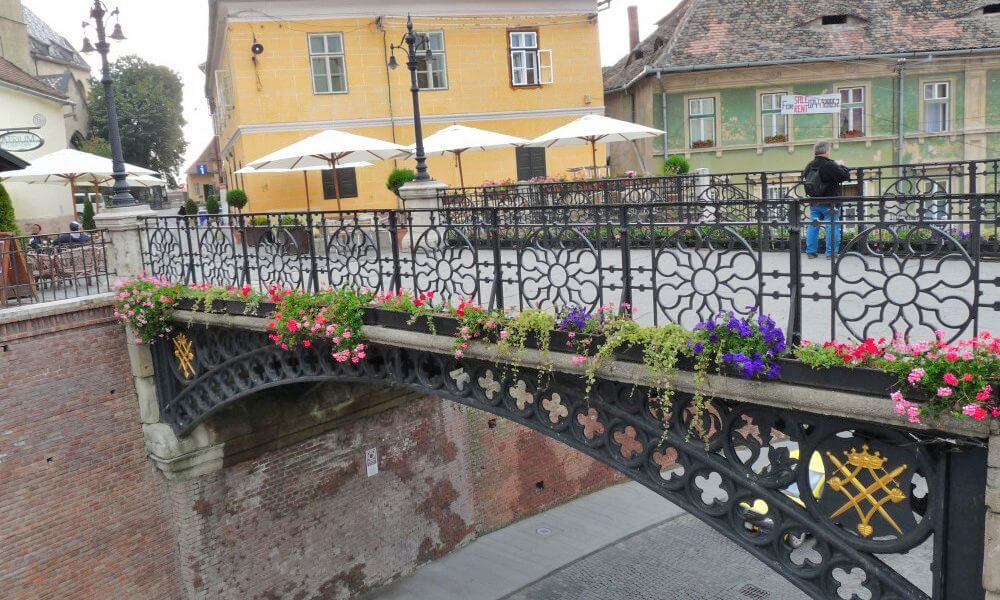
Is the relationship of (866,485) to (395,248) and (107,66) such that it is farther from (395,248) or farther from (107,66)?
(107,66)

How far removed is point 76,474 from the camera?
10.7 m

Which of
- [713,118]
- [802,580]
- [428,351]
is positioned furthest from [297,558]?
[713,118]

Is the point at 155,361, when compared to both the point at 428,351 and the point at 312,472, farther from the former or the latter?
the point at 428,351

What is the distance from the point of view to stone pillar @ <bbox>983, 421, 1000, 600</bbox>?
4270 mm

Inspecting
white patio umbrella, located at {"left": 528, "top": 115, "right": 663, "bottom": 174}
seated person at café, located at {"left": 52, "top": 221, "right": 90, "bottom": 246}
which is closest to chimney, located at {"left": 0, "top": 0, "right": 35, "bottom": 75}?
seated person at café, located at {"left": 52, "top": 221, "right": 90, "bottom": 246}

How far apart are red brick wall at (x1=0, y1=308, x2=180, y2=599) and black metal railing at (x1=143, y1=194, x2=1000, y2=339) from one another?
156 centimetres

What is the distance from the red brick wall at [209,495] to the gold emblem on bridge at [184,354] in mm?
859

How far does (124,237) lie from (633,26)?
24.1 m

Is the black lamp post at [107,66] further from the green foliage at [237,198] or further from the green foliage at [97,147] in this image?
the green foliage at [97,147]

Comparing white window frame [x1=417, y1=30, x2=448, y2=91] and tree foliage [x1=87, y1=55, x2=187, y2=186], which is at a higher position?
tree foliage [x1=87, y1=55, x2=187, y2=186]

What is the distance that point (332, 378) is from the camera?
344 inches

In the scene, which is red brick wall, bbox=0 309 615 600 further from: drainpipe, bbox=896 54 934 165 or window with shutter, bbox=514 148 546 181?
drainpipe, bbox=896 54 934 165

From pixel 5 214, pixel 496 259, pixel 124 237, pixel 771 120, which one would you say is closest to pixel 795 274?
pixel 496 259

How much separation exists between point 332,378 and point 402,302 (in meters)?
1.69
